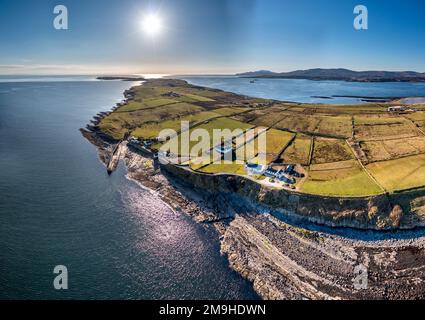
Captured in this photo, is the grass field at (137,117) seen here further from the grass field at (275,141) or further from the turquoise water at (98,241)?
the grass field at (275,141)

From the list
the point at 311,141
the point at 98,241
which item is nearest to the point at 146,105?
the point at 311,141

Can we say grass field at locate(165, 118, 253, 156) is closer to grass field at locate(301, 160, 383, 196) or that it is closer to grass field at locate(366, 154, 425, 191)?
grass field at locate(301, 160, 383, 196)

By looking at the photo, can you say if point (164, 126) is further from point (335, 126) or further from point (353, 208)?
point (353, 208)

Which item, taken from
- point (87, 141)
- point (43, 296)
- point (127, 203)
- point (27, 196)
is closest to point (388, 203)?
point (127, 203)

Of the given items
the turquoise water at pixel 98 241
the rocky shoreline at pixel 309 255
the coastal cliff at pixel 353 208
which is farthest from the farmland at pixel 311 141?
the turquoise water at pixel 98 241

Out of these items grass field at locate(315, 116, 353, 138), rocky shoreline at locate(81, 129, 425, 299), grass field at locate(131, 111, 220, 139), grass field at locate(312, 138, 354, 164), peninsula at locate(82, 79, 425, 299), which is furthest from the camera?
grass field at locate(131, 111, 220, 139)

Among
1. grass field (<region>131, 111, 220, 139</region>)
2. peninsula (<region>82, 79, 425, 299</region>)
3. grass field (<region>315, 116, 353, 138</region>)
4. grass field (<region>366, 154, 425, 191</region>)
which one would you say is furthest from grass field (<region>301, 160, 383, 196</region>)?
grass field (<region>131, 111, 220, 139</region>)
